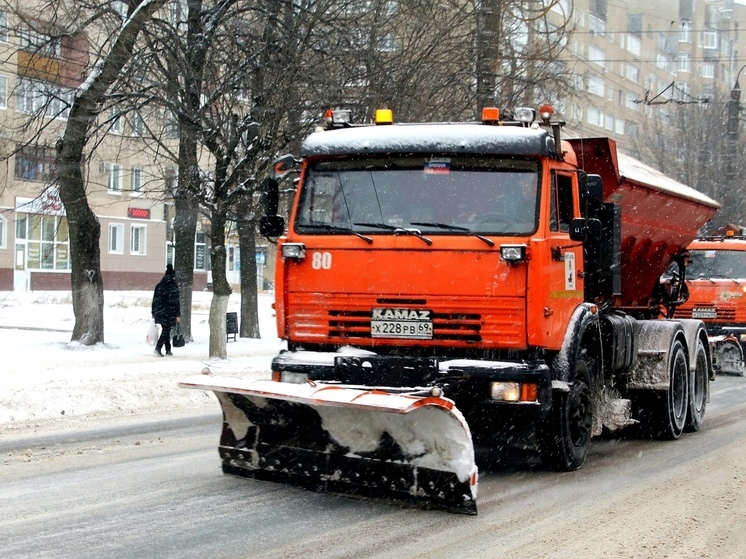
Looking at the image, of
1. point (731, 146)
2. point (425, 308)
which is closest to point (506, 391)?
point (425, 308)

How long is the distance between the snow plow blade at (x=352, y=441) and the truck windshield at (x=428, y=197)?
1495 mm

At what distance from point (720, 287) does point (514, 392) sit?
13145 millimetres

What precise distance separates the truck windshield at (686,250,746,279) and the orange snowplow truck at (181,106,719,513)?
11347mm

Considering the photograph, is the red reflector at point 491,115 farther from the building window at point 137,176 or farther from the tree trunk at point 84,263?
the tree trunk at point 84,263

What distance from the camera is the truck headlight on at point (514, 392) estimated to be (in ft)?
23.2

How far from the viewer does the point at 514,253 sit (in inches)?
281

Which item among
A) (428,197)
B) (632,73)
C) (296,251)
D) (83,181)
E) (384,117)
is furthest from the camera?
(632,73)

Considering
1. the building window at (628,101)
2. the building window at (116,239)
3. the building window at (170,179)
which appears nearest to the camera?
the building window at (170,179)

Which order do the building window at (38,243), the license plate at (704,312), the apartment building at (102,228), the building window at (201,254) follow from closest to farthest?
the license plate at (704,312)
the apartment building at (102,228)
the building window at (38,243)
the building window at (201,254)

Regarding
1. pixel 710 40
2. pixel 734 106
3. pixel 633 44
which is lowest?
pixel 734 106

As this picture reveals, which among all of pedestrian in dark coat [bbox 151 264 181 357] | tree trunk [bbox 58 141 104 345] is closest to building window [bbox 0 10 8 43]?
tree trunk [bbox 58 141 104 345]

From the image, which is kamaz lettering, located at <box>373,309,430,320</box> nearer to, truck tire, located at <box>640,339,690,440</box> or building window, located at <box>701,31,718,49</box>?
truck tire, located at <box>640,339,690,440</box>

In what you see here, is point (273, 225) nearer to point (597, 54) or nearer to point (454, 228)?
point (454, 228)

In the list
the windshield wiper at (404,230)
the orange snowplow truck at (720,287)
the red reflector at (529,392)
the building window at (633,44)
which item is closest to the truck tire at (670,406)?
the red reflector at (529,392)
